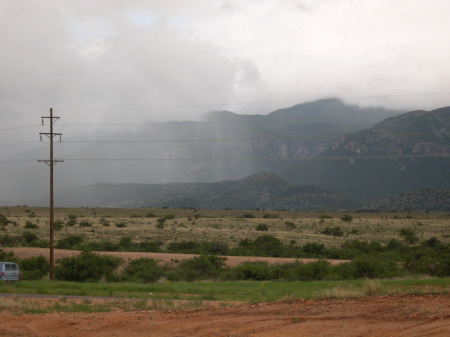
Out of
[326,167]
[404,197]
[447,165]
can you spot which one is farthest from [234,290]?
[326,167]

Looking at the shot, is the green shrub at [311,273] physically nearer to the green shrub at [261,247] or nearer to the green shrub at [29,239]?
the green shrub at [261,247]

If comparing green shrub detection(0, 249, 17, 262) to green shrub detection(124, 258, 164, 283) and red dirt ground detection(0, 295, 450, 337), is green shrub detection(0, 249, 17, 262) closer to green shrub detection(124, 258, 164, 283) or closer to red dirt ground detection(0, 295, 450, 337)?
green shrub detection(124, 258, 164, 283)

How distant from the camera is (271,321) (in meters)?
18.2

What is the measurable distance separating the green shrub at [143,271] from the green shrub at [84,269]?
6.28 ft

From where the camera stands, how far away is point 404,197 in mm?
146500

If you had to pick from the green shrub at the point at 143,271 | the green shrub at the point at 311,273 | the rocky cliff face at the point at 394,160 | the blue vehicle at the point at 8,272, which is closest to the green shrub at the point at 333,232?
the green shrub at the point at 143,271

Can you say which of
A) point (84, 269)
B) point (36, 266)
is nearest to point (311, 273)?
point (84, 269)

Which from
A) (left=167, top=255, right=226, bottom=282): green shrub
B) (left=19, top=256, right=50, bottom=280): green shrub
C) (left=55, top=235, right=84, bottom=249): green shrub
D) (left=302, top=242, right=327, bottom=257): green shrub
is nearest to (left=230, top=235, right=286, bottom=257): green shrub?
(left=302, top=242, right=327, bottom=257): green shrub

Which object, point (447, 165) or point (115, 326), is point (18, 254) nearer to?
point (115, 326)

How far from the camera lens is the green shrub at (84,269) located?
41094 mm

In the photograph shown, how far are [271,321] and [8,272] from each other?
2479 cm

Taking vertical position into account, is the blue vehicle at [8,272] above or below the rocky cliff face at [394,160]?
below

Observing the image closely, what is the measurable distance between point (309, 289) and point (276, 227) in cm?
6050

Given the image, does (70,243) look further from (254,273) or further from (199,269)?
(254,273)
